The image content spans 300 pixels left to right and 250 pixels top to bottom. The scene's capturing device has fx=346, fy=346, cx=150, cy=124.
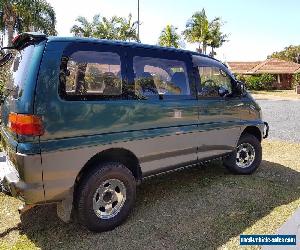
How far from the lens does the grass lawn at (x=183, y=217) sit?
4031 mm

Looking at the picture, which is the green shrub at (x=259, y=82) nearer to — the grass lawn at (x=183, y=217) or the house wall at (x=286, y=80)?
the house wall at (x=286, y=80)

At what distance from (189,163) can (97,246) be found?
77.3 inches

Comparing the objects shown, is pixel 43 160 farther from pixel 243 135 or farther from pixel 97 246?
pixel 243 135

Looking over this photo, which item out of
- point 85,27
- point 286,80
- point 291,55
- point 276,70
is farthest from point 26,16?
point 291,55

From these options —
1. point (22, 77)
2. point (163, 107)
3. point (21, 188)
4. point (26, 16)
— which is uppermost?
point (26, 16)

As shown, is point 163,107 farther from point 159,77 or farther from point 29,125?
point 29,125

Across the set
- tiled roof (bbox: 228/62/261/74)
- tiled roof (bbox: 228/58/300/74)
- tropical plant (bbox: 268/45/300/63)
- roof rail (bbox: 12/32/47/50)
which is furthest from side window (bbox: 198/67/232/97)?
tropical plant (bbox: 268/45/300/63)

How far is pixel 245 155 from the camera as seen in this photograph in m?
6.56

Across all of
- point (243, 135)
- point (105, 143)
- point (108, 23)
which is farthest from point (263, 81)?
point (105, 143)

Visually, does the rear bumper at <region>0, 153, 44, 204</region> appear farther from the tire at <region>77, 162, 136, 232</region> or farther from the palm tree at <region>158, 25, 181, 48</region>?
the palm tree at <region>158, 25, 181, 48</region>

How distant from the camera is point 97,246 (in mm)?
3920

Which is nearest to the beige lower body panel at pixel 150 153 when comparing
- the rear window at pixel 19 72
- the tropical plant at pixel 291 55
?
the rear window at pixel 19 72

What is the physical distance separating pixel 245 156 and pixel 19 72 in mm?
4369

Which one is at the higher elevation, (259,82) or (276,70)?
(276,70)
